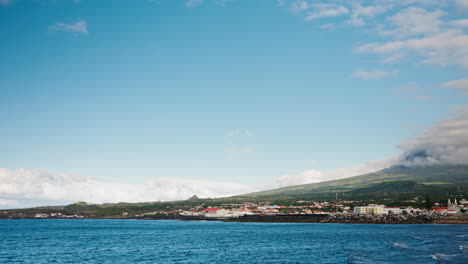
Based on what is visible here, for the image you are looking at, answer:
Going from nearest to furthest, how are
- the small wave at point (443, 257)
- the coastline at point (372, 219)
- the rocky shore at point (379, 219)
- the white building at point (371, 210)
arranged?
the small wave at point (443, 257) → the coastline at point (372, 219) → the rocky shore at point (379, 219) → the white building at point (371, 210)

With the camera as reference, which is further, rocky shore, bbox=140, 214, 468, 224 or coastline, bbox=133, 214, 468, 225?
rocky shore, bbox=140, 214, 468, 224

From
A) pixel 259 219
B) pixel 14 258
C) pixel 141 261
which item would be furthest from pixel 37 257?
pixel 259 219

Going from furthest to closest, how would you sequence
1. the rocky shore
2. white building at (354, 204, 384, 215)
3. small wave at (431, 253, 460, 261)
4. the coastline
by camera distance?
white building at (354, 204, 384, 215), the rocky shore, the coastline, small wave at (431, 253, 460, 261)

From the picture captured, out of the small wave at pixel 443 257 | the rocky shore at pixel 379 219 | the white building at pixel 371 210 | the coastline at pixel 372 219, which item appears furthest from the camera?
the white building at pixel 371 210

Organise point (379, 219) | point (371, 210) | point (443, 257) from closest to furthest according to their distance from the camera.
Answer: point (443, 257)
point (379, 219)
point (371, 210)

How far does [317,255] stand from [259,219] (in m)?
120

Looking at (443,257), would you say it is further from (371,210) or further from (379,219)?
(371,210)

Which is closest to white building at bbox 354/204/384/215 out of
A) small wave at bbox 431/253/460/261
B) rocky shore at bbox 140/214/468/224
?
rocky shore at bbox 140/214/468/224

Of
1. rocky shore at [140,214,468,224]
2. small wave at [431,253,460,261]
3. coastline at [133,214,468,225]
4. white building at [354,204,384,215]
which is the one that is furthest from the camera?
white building at [354,204,384,215]

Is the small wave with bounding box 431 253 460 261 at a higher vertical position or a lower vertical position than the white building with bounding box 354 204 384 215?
higher

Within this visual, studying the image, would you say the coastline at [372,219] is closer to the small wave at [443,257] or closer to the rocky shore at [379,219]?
the rocky shore at [379,219]

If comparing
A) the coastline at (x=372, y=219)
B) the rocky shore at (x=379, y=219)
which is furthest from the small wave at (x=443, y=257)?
the rocky shore at (x=379, y=219)

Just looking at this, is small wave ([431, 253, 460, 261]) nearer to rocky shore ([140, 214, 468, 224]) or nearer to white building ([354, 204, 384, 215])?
rocky shore ([140, 214, 468, 224])

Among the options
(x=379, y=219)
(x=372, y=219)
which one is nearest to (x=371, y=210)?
(x=372, y=219)
